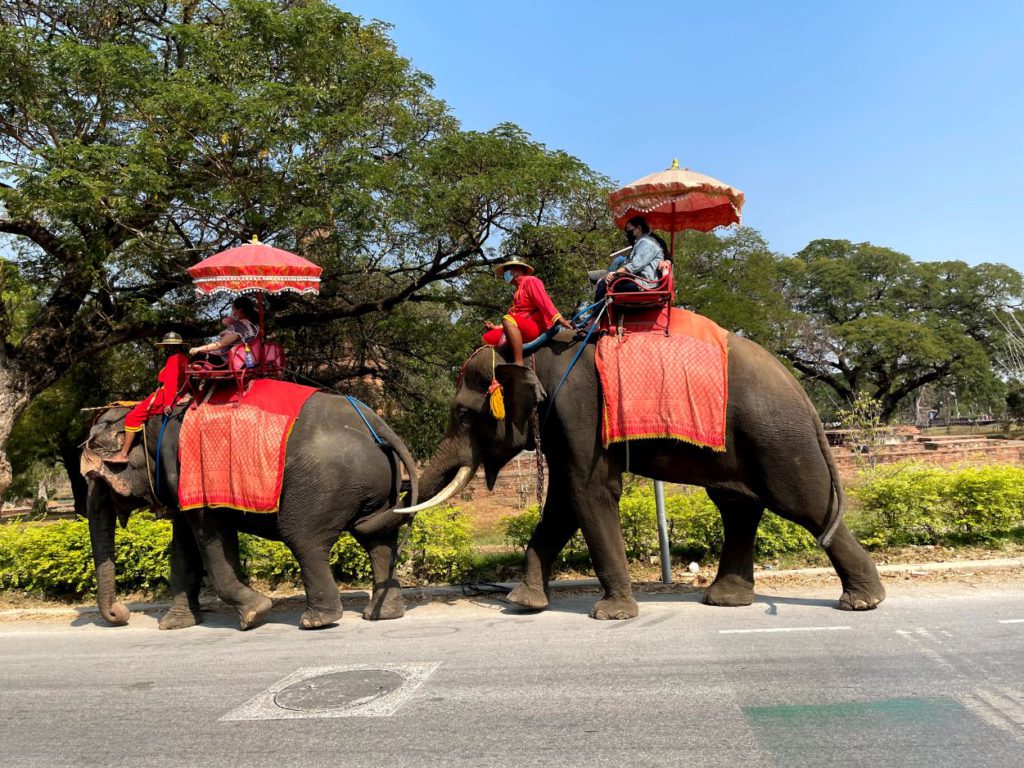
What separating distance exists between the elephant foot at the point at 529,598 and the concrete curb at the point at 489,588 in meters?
0.83

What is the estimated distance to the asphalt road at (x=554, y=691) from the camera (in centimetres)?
327

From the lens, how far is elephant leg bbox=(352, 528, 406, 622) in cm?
601

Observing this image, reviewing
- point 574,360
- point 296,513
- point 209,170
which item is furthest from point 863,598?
point 209,170

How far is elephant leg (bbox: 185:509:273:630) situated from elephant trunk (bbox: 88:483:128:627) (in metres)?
0.98

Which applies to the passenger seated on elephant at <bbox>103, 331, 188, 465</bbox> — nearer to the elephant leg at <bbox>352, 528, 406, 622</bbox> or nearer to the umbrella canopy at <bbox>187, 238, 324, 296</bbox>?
Answer: the umbrella canopy at <bbox>187, 238, 324, 296</bbox>

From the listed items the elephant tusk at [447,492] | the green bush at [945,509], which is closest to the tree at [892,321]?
the green bush at [945,509]

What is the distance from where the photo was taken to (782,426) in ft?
17.7

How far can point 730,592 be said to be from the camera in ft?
19.4

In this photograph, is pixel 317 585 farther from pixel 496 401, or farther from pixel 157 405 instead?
pixel 157 405

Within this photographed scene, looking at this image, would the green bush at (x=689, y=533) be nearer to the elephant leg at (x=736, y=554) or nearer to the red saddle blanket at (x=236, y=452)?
the elephant leg at (x=736, y=554)

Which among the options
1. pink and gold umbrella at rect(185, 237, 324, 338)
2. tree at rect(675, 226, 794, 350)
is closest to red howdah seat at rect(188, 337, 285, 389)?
pink and gold umbrella at rect(185, 237, 324, 338)


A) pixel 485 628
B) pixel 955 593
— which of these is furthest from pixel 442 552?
pixel 955 593

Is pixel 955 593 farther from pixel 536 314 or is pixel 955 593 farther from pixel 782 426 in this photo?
pixel 536 314

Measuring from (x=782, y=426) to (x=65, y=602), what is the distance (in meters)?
6.96
